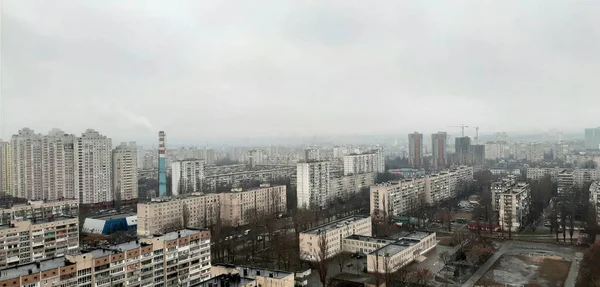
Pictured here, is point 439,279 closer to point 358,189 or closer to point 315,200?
point 315,200

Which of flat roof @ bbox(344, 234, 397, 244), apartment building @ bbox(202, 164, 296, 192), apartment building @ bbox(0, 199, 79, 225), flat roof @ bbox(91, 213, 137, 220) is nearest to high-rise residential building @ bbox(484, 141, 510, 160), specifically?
apartment building @ bbox(202, 164, 296, 192)

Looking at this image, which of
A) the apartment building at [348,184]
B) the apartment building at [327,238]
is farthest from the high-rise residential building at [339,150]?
the apartment building at [327,238]

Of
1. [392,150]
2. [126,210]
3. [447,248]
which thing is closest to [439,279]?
[447,248]

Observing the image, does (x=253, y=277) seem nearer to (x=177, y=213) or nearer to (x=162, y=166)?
(x=177, y=213)

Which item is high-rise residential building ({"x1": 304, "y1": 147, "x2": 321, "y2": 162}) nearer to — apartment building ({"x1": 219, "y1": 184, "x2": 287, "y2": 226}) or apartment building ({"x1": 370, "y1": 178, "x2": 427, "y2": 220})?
apartment building ({"x1": 219, "y1": 184, "x2": 287, "y2": 226})

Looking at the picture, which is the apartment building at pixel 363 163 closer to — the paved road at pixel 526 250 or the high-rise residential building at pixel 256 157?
the high-rise residential building at pixel 256 157
